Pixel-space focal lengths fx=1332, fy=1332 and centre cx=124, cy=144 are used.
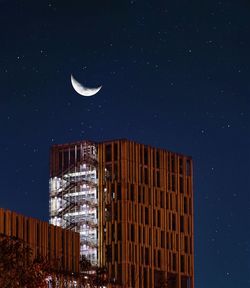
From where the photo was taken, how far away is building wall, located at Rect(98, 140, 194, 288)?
5802 inches

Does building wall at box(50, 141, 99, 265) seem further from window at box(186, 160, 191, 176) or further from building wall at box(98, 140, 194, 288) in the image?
window at box(186, 160, 191, 176)

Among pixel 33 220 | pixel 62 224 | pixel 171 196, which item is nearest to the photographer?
pixel 33 220

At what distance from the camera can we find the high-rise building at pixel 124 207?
5748 inches

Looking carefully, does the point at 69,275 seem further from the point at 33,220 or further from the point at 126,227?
the point at 126,227

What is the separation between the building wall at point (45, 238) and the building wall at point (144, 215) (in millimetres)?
31425

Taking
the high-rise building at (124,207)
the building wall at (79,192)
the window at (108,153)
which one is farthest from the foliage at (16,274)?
the window at (108,153)

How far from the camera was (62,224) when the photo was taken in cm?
14250

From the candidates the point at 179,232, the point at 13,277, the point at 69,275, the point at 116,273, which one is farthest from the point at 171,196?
the point at 13,277

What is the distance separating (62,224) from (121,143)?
12.1 meters

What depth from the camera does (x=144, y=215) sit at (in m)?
151

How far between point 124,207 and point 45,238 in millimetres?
41611

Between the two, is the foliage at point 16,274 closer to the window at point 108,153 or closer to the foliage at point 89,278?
the foliage at point 89,278

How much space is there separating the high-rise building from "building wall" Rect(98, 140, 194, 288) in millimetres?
110

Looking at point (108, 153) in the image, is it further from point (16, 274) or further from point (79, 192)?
point (16, 274)
